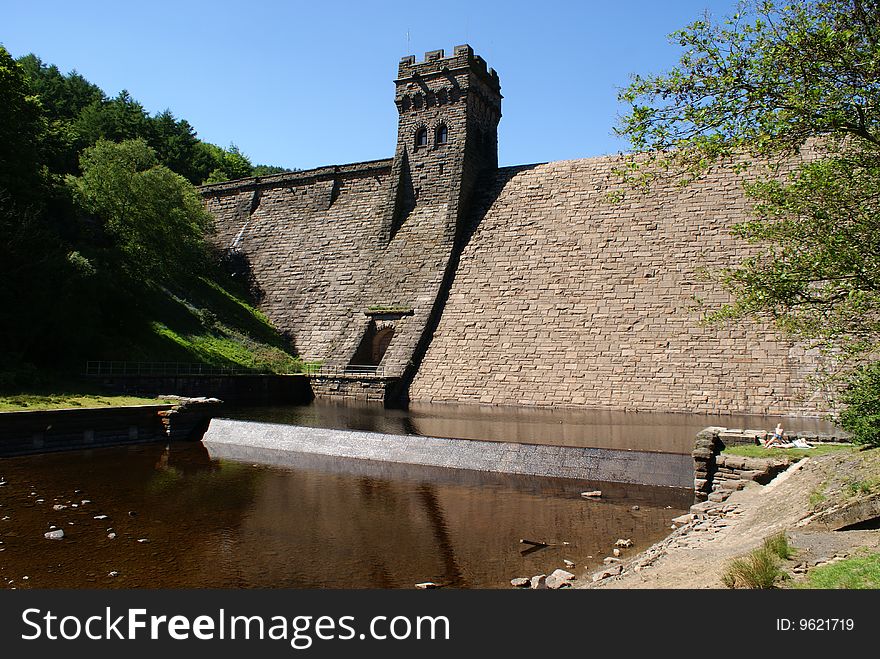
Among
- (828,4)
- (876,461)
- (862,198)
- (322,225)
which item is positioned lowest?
(876,461)

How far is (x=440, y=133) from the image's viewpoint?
3366 cm

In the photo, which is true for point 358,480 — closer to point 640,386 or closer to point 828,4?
point 828,4

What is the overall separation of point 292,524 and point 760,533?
6.51 m

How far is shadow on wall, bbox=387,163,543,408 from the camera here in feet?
89.6

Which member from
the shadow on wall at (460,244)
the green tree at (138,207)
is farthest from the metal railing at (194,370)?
the green tree at (138,207)

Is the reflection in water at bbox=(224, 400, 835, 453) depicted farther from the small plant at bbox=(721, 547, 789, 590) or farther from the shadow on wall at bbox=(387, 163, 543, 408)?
the small plant at bbox=(721, 547, 789, 590)

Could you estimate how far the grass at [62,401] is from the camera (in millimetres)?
15250

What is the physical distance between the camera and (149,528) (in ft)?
31.8

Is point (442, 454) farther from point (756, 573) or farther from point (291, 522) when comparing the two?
point (756, 573)

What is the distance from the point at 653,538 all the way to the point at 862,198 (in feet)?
18.5

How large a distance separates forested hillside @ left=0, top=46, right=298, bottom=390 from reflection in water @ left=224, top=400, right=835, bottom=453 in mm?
5540

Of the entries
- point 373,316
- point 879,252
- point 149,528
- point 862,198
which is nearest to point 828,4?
point 862,198

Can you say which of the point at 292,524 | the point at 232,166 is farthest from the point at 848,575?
the point at 232,166

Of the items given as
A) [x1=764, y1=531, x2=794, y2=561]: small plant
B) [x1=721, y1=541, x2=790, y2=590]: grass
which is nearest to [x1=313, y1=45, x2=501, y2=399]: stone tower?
[x1=764, y1=531, x2=794, y2=561]: small plant
